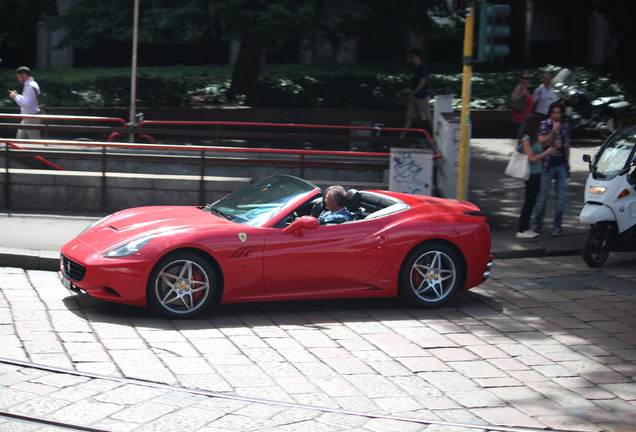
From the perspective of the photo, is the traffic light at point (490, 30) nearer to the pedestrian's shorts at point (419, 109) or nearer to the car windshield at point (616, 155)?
the car windshield at point (616, 155)

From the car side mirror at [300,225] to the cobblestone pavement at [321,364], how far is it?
30.5 inches

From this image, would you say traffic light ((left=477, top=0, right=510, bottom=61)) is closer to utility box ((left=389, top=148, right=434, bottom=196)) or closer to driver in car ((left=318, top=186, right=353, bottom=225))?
utility box ((left=389, top=148, right=434, bottom=196))

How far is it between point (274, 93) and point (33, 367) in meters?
14.7

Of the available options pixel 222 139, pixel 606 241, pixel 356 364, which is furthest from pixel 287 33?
Result: pixel 356 364

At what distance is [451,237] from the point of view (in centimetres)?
755

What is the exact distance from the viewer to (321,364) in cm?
592

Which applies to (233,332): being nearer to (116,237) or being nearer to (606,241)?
(116,237)

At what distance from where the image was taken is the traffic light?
10023 millimetres

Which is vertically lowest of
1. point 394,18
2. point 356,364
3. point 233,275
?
point 356,364

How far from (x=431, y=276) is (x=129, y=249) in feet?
9.30

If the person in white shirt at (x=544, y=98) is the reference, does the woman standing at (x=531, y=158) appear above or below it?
below

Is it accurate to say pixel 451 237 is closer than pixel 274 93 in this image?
Yes

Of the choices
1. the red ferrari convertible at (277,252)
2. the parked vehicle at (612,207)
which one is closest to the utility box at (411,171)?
the parked vehicle at (612,207)

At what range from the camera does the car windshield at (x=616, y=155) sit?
9.58 metres
